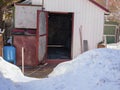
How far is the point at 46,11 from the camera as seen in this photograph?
14.5 m

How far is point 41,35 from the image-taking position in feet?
45.5

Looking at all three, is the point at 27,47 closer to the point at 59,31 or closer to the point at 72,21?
the point at 72,21

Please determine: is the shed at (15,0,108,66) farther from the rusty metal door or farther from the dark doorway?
the dark doorway

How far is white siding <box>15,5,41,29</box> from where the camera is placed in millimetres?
14055

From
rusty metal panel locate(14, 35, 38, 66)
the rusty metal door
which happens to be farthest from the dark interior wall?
rusty metal panel locate(14, 35, 38, 66)

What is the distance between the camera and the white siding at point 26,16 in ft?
46.1

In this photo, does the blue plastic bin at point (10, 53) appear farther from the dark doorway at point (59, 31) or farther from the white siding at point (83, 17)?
the dark doorway at point (59, 31)

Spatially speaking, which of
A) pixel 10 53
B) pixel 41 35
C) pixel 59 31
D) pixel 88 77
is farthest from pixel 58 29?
pixel 88 77

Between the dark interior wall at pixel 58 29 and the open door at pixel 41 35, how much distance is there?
6.37 meters

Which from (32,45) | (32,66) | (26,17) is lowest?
(32,66)

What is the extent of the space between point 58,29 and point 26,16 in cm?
733

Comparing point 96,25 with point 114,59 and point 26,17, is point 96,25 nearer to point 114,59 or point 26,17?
point 26,17

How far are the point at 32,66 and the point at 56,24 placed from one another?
Answer: 26.0ft

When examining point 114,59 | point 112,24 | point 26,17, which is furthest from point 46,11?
point 112,24
